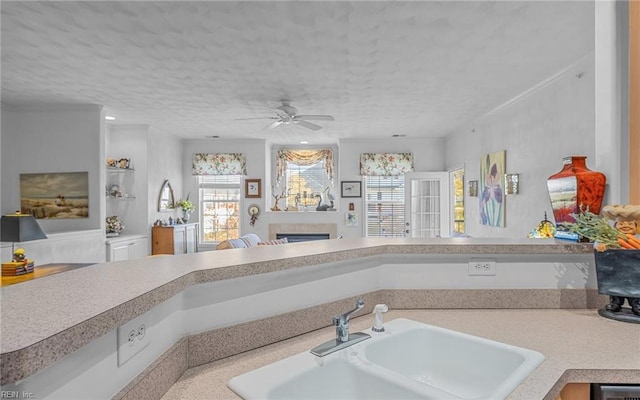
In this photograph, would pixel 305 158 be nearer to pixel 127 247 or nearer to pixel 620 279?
pixel 127 247

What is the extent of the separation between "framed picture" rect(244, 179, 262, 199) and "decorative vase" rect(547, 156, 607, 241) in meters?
5.69

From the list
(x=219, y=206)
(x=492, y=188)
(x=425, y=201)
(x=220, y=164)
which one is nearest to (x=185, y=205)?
(x=219, y=206)

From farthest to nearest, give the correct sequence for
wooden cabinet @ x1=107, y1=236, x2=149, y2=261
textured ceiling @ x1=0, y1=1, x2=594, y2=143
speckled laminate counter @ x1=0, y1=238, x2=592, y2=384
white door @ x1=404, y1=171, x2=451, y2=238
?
white door @ x1=404, y1=171, x2=451, y2=238 < wooden cabinet @ x1=107, y1=236, x2=149, y2=261 < textured ceiling @ x1=0, y1=1, x2=594, y2=143 < speckled laminate counter @ x1=0, y1=238, x2=592, y2=384

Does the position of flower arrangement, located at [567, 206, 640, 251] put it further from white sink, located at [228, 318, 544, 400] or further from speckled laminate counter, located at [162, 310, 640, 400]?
white sink, located at [228, 318, 544, 400]

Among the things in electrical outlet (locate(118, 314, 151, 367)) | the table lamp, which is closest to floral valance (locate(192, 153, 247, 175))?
the table lamp

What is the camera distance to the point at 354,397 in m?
1.05

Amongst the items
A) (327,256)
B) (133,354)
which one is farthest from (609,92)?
(133,354)

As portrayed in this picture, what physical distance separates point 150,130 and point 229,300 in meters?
5.63

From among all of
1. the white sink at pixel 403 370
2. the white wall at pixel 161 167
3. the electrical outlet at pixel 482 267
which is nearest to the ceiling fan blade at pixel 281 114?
the white wall at pixel 161 167

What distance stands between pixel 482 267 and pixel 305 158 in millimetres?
6295

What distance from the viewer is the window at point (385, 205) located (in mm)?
7355

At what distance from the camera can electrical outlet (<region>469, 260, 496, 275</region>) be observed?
162cm

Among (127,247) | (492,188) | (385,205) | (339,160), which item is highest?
(339,160)

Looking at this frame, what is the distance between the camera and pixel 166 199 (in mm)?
6672
